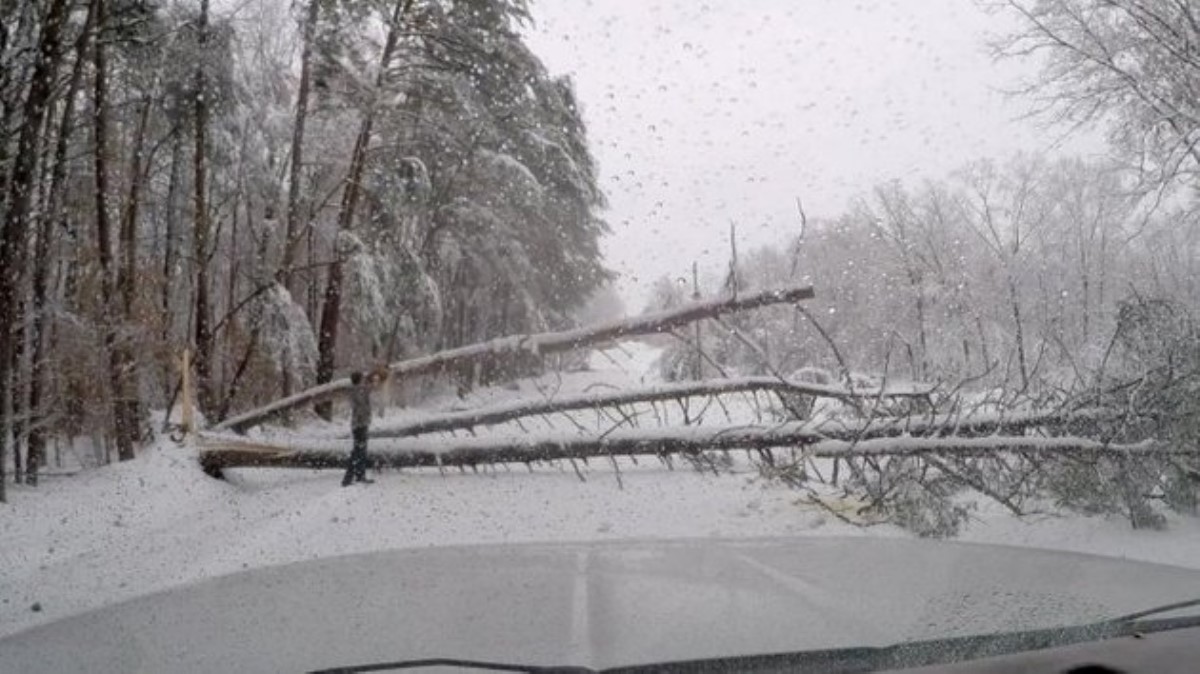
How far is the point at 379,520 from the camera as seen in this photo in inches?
303

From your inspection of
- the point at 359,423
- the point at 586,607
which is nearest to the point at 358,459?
the point at 359,423

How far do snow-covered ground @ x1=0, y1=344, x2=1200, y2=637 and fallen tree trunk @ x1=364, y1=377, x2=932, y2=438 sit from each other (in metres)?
0.35

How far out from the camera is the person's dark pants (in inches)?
345

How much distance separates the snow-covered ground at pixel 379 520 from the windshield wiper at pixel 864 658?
11.6 feet

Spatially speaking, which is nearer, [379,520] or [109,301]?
[379,520]

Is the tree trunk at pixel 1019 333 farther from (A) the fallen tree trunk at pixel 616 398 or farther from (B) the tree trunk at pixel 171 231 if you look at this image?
(B) the tree trunk at pixel 171 231

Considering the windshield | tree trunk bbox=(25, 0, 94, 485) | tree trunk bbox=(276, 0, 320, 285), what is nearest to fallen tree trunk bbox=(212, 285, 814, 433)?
the windshield

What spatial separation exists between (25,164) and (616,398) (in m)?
7.61

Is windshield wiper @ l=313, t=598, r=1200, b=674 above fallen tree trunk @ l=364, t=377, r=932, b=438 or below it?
below

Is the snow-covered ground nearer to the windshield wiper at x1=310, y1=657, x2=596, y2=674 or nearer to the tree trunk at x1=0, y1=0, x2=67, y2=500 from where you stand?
the tree trunk at x1=0, y1=0, x2=67, y2=500

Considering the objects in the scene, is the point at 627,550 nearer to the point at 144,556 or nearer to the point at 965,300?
the point at 144,556

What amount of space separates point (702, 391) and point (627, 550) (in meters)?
4.80

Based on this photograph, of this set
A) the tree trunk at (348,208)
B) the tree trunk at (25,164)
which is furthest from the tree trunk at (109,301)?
the tree trunk at (348,208)

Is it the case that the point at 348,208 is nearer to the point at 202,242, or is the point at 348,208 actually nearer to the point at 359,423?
the point at 202,242
